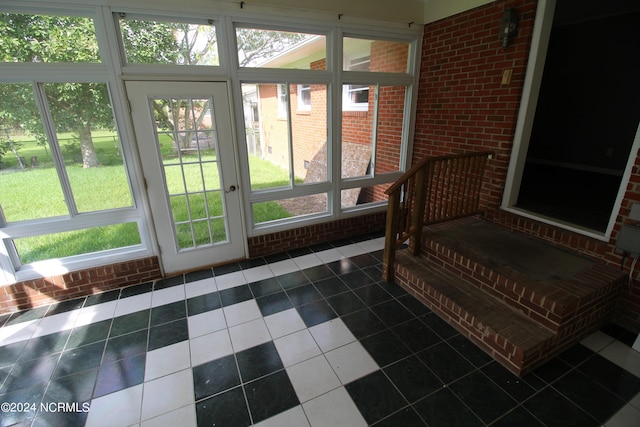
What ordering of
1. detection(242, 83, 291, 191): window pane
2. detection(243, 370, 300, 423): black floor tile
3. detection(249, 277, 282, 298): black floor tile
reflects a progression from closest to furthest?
1. detection(243, 370, 300, 423): black floor tile
2. detection(249, 277, 282, 298): black floor tile
3. detection(242, 83, 291, 191): window pane

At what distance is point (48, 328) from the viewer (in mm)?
2508

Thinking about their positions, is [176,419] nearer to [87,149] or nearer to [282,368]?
[282,368]

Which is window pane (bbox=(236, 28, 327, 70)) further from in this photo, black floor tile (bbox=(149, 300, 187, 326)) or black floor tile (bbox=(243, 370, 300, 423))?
black floor tile (bbox=(243, 370, 300, 423))

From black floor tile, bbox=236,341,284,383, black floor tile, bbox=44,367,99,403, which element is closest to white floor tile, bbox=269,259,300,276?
black floor tile, bbox=236,341,284,383

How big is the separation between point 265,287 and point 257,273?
0.32m

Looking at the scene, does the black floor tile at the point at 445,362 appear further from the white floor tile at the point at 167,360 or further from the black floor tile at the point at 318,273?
the white floor tile at the point at 167,360

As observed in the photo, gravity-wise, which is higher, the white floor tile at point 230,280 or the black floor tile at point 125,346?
the white floor tile at point 230,280

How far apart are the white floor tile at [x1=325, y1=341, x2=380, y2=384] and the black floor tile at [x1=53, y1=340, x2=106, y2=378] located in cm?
174

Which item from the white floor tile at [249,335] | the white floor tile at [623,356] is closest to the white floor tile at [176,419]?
the white floor tile at [249,335]

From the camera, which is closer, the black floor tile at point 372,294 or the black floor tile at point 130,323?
the black floor tile at point 130,323

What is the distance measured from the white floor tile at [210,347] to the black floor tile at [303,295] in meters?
0.68

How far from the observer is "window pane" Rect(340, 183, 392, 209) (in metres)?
4.61

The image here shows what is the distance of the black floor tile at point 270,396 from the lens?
5.76ft

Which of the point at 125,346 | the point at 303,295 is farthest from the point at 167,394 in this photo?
the point at 303,295
